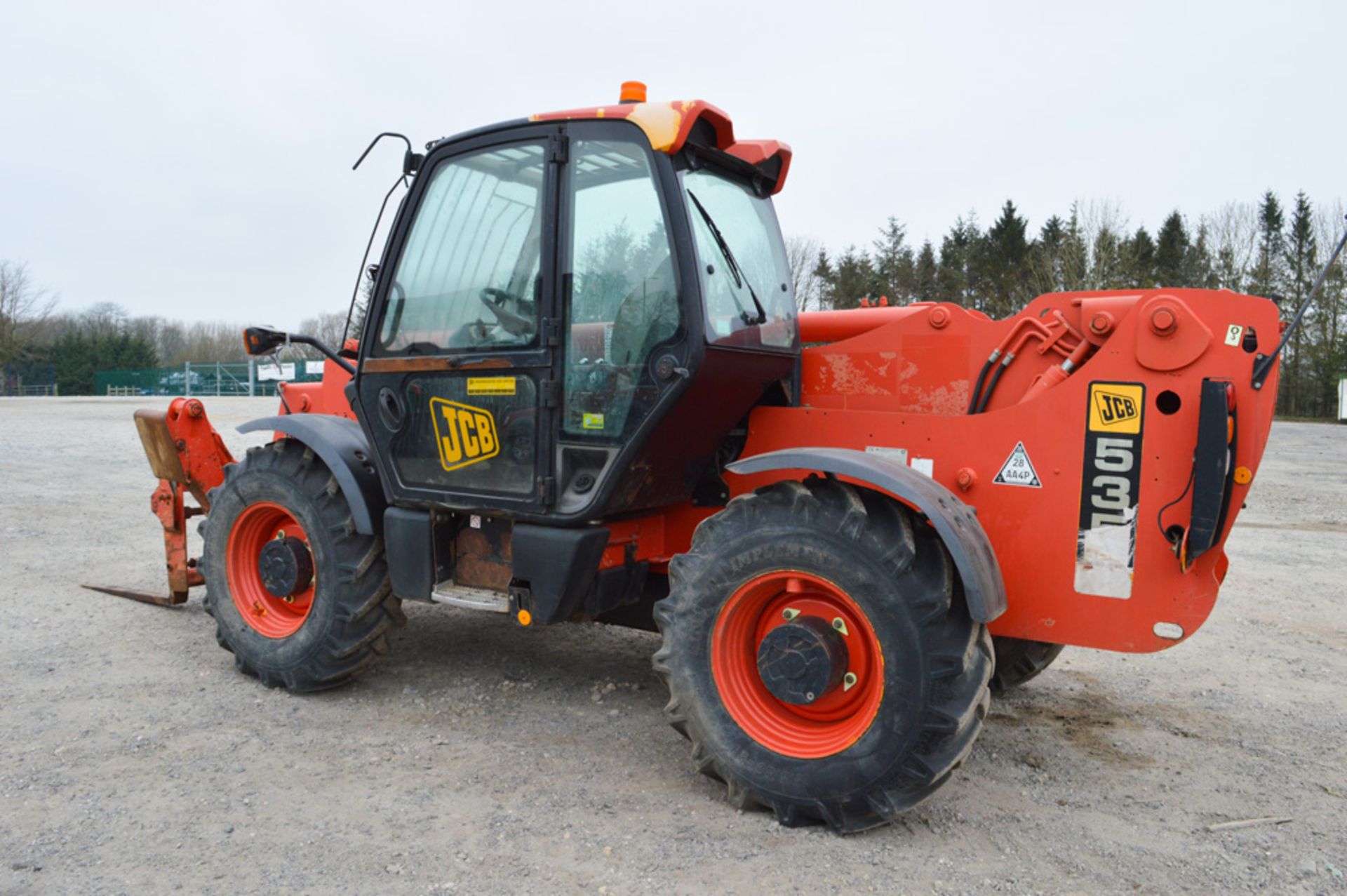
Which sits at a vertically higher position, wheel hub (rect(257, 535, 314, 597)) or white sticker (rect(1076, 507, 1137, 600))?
white sticker (rect(1076, 507, 1137, 600))

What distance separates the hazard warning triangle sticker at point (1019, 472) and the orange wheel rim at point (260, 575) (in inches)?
124

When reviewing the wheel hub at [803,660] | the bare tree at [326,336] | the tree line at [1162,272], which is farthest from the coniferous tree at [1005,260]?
the wheel hub at [803,660]

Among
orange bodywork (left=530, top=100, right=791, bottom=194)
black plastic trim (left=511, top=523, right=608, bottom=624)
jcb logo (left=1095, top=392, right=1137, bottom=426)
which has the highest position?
orange bodywork (left=530, top=100, right=791, bottom=194)

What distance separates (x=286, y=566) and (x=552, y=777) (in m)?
1.75

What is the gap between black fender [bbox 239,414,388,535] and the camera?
14.1 ft

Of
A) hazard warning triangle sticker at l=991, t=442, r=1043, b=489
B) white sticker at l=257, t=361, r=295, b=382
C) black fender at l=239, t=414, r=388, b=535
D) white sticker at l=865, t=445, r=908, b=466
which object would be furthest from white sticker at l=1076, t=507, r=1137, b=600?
white sticker at l=257, t=361, r=295, b=382

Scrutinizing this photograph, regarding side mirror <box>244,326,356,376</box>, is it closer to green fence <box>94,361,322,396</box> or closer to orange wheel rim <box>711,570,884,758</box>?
orange wheel rim <box>711,570,884,758</box>

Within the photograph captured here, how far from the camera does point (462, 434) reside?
13.2 feet

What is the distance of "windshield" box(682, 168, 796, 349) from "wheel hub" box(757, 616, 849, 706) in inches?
42.1

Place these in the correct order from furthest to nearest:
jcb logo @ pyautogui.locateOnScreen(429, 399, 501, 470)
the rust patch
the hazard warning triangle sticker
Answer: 1. the rust patch
2. jcb logo @ pyautogui.locateOnScreen(429, 399, 501, 470)
3. the hazard warning triangle sticker

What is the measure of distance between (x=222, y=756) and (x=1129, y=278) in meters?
29.7

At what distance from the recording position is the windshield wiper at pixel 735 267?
3686 millimetres

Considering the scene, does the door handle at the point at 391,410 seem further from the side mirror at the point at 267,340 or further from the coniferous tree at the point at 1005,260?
the coniferous tree at the point at 1005,260

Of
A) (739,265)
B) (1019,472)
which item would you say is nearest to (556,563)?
(739,265)
